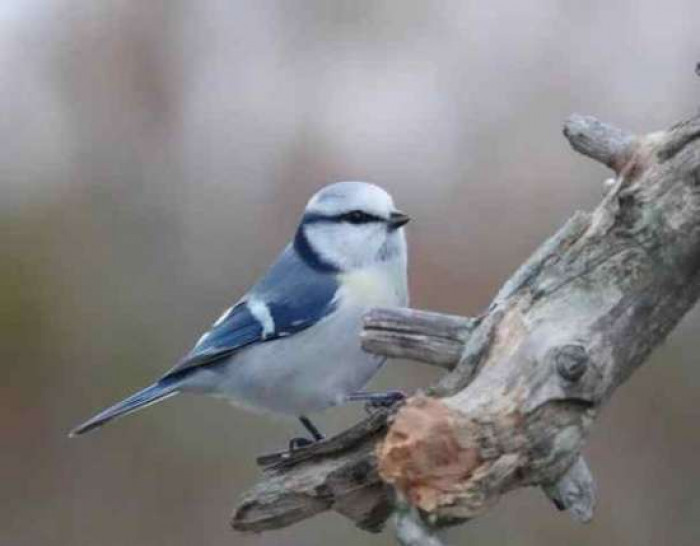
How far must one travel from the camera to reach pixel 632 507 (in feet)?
13.3

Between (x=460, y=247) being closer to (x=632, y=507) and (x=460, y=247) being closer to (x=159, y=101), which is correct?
(x=632, y=507)

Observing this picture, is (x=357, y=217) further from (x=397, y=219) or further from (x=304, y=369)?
(x=304, y=369)

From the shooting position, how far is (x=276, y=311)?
8.31 ft

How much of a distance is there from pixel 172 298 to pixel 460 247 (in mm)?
840

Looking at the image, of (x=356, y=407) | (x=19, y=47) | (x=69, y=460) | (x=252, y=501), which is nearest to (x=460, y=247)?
(x=356, y=407)

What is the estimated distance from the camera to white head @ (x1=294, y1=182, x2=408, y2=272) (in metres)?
2.49

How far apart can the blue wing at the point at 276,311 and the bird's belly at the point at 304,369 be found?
16mm

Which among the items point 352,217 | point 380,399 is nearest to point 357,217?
point 352,217

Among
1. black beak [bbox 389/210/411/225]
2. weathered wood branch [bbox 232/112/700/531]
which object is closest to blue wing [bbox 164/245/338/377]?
black beak [bbox 389/210/411/225]

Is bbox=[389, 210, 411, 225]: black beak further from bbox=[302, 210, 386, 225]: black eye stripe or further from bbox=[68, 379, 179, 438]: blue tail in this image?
bbox=[68, 379, 179, 438]: blue tail

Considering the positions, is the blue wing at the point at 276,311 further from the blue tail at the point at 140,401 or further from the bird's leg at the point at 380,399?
the bird's leg at the point at 380,399

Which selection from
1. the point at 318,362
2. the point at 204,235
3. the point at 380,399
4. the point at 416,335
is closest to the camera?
the point at 416,335

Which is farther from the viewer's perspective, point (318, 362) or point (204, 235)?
point (204, 235)

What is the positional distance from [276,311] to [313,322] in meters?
0.07
